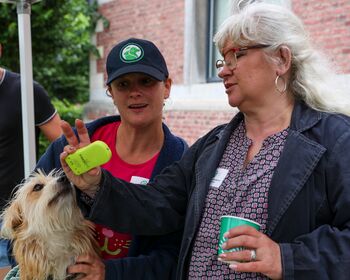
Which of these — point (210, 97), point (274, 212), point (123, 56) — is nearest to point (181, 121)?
point (210, 97)

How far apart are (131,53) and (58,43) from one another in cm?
745

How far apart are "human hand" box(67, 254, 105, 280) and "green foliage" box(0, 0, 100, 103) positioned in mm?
7040

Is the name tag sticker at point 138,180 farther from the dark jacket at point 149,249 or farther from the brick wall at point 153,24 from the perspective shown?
the brick wall at point 153,24

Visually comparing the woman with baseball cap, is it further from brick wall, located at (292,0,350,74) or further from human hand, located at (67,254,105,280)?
brick wall, located at (292,0,350,74)

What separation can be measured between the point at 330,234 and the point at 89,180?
0.97 metres

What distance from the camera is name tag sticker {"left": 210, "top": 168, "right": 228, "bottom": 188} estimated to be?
187 cm

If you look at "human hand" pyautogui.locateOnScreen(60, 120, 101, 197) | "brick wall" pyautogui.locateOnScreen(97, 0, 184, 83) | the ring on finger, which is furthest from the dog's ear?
Result: "brick wall" pyautogui.locateOnScreen(97, 0, 184, 83)

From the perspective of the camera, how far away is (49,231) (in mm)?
2273

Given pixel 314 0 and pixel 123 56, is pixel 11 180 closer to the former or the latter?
pixel 123 56

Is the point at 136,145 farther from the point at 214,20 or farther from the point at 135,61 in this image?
the point at 214,20

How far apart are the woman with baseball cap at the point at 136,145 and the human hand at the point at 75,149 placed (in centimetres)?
→ 34

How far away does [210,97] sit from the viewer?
7480 mm

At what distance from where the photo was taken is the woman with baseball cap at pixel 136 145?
2.16m

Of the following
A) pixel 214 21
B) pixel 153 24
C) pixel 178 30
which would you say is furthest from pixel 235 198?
pixel 153 24
